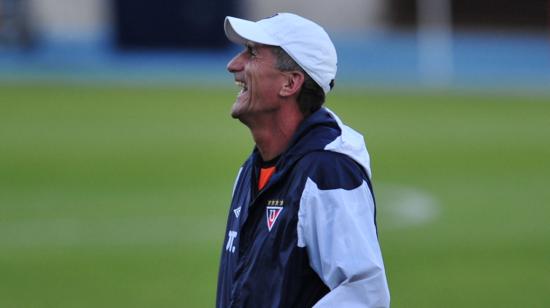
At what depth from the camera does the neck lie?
15.4ft

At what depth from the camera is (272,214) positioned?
177 inches

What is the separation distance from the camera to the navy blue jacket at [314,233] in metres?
4.31

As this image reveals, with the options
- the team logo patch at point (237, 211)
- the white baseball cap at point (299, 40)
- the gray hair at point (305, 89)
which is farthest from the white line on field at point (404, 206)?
the white baseball cap at point (299, 40)

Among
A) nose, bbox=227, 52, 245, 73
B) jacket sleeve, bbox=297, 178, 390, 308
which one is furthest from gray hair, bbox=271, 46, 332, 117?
jacket sleeve, bbox=297, 178, 390, 308

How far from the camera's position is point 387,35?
35.4 m

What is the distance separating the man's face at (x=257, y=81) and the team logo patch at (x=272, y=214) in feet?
1.26

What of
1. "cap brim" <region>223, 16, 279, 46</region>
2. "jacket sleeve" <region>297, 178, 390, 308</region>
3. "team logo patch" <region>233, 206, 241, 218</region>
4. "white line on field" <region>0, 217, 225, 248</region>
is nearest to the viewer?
"jacket sleeve" <region>297, 178, 390, 308</region>

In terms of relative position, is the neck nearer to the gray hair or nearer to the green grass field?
the gray hair

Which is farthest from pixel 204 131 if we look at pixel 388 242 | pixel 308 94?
pixel 308 94

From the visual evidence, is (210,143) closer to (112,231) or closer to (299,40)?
(112,231)

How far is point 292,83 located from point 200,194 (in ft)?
38.3

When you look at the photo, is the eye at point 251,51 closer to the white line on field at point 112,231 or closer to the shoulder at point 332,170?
the shoulder at point 332,170

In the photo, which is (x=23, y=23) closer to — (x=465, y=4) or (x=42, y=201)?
(x=465, y=4)

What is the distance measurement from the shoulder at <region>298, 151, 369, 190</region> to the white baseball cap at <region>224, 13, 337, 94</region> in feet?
1.07
